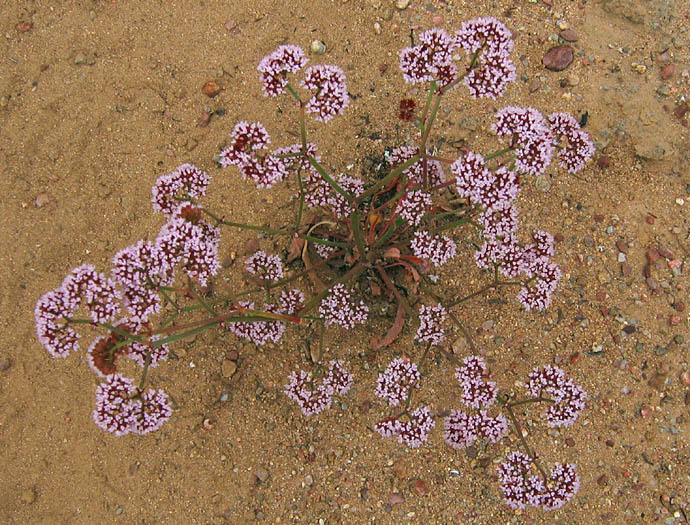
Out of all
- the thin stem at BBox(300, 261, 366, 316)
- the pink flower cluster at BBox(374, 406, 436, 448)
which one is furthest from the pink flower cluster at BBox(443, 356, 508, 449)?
the thin stem at BBox(300, 261, 366, 316)

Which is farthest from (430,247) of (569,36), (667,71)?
(667,71)

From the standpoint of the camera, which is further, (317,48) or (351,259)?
(317,48)

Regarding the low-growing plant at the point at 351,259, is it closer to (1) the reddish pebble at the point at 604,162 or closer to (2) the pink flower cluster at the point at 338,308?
(2) the pink flower cluster at the point at 338,308

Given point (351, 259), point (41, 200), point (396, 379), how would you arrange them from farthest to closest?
point (41, 200) < point (351, 259) < point (396, 379)

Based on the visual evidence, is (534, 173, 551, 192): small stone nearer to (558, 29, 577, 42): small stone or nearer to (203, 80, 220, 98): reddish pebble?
(558, 29, 577, 42): small stone

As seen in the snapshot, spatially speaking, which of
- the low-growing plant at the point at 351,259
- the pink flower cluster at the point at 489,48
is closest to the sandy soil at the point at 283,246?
the low-growing plant at the point at 351,259

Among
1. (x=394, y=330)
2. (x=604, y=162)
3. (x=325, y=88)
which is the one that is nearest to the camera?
(x=325, y=88)

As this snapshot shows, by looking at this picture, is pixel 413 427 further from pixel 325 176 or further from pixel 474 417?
pixel 325 176

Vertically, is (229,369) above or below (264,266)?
below
